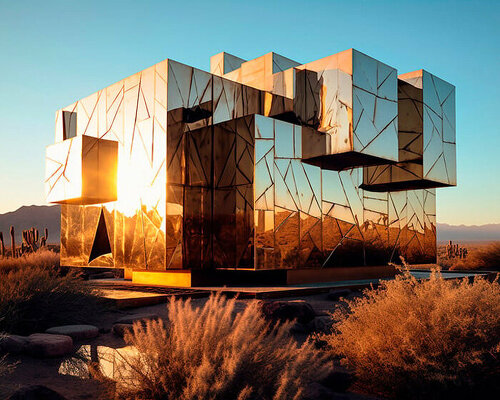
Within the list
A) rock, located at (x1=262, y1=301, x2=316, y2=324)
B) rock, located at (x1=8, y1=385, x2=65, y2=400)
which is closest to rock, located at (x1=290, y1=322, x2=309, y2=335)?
rock, located at (x1=262, y1=301, x2=316, y2=324)

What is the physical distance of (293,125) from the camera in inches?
549

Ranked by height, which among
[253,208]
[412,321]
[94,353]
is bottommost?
[94,353]

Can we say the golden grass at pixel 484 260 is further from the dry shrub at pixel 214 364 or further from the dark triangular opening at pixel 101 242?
the dry shrub at pixel 214 364

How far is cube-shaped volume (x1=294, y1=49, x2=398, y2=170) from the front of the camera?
1396 centimetres

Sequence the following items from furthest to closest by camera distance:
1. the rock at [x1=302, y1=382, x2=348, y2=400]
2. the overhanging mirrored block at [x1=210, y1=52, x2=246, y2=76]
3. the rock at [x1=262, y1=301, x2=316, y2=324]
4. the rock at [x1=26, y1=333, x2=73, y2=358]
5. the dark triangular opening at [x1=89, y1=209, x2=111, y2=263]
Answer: the overhanging mirrored block at [x1=210, y1=52, x2=246, y2=76] < the dark triangular opening at [x1=89, y1=209, x2=111, y2=263] < the rock at [x1=262, y1=301, x2=316, y2=324] < the rock at [x1=26, y1=333, x2=73, y2=358] < the rock at [x1=302, y1=382, x2=348, y2=400]

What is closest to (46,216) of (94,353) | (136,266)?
(136,266)

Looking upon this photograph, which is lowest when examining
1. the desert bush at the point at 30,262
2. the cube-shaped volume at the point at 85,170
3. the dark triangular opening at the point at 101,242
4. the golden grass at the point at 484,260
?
the golden grass at the point at 484,260

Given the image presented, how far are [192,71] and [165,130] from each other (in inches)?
75.3

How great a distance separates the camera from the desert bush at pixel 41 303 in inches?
296

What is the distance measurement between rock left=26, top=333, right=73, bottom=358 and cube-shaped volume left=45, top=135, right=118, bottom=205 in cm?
859

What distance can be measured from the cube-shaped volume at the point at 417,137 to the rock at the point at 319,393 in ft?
41.0

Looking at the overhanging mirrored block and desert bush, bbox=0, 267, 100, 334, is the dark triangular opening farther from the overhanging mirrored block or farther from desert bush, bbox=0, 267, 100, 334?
the overhanging mirrored block

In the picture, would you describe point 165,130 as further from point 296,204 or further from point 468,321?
point 468,321

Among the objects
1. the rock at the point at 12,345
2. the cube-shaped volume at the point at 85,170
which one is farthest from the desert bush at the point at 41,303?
the cube-shaped volume at the point at 85,170
